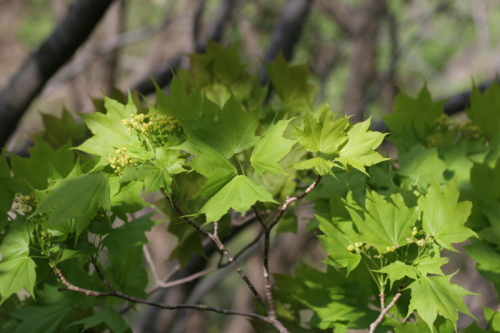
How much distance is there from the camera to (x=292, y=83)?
109cm

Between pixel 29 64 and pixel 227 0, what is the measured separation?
72.3 inches

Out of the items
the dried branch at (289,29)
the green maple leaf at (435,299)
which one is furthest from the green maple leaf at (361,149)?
the dried branch at (289,29)

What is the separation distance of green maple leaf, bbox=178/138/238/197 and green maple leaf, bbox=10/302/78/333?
437 mm

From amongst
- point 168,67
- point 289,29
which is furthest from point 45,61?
point 289,29

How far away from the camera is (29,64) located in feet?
4.85

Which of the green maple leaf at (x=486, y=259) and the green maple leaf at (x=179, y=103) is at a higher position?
the green maple leaf at (x=179, y=103)

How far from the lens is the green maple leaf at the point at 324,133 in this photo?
583 millimetres

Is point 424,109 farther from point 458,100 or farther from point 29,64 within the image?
point 29,64

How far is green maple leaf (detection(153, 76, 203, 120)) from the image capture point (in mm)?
674

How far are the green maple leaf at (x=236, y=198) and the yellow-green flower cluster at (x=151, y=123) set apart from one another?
15cm

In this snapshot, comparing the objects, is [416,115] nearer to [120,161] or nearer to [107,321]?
[120,161]

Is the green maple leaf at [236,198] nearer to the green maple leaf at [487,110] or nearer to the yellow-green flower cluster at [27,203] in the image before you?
the yellow-green flower cluster at [27,203]

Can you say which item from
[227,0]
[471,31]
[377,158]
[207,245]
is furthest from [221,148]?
[471,31]

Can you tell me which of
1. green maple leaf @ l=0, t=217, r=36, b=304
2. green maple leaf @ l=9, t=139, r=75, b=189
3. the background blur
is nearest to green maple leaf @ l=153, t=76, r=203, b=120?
green maple leaf @ l=9, t=139, r=75, b=189
